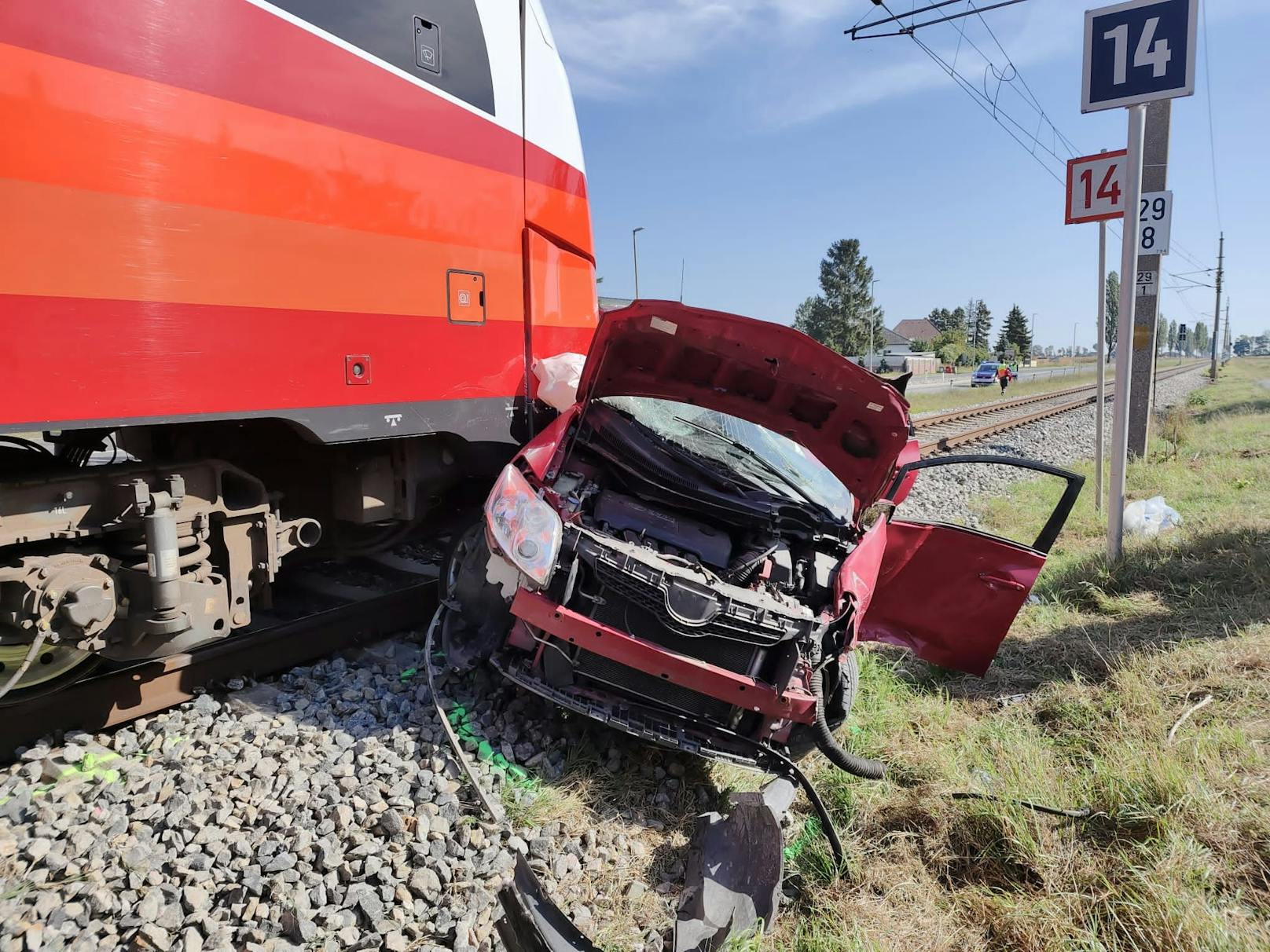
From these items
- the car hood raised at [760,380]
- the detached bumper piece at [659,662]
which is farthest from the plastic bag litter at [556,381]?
the detached bumper piece at [659,662]

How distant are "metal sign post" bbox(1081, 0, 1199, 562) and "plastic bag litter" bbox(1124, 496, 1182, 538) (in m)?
1.44

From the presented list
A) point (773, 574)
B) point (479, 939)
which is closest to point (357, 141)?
point (773, 574)

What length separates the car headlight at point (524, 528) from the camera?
10.6 feet

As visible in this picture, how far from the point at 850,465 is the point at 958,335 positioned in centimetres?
9087

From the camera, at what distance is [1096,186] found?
6910 millimetres

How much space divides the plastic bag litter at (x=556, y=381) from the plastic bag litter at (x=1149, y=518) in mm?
5561

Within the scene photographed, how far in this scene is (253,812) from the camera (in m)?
2.86

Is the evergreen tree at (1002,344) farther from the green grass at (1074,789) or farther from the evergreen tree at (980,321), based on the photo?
the green grass at (1074,789)

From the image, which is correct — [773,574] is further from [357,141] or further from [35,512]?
[35,512]

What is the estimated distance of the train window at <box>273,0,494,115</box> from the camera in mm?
3582

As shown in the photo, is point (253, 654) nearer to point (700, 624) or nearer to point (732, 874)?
point (700, 624)

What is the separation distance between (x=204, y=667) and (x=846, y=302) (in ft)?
275

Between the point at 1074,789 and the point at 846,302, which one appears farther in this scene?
the point at 846,302

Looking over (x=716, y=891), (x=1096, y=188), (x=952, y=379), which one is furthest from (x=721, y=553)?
(x=952, y=379)
